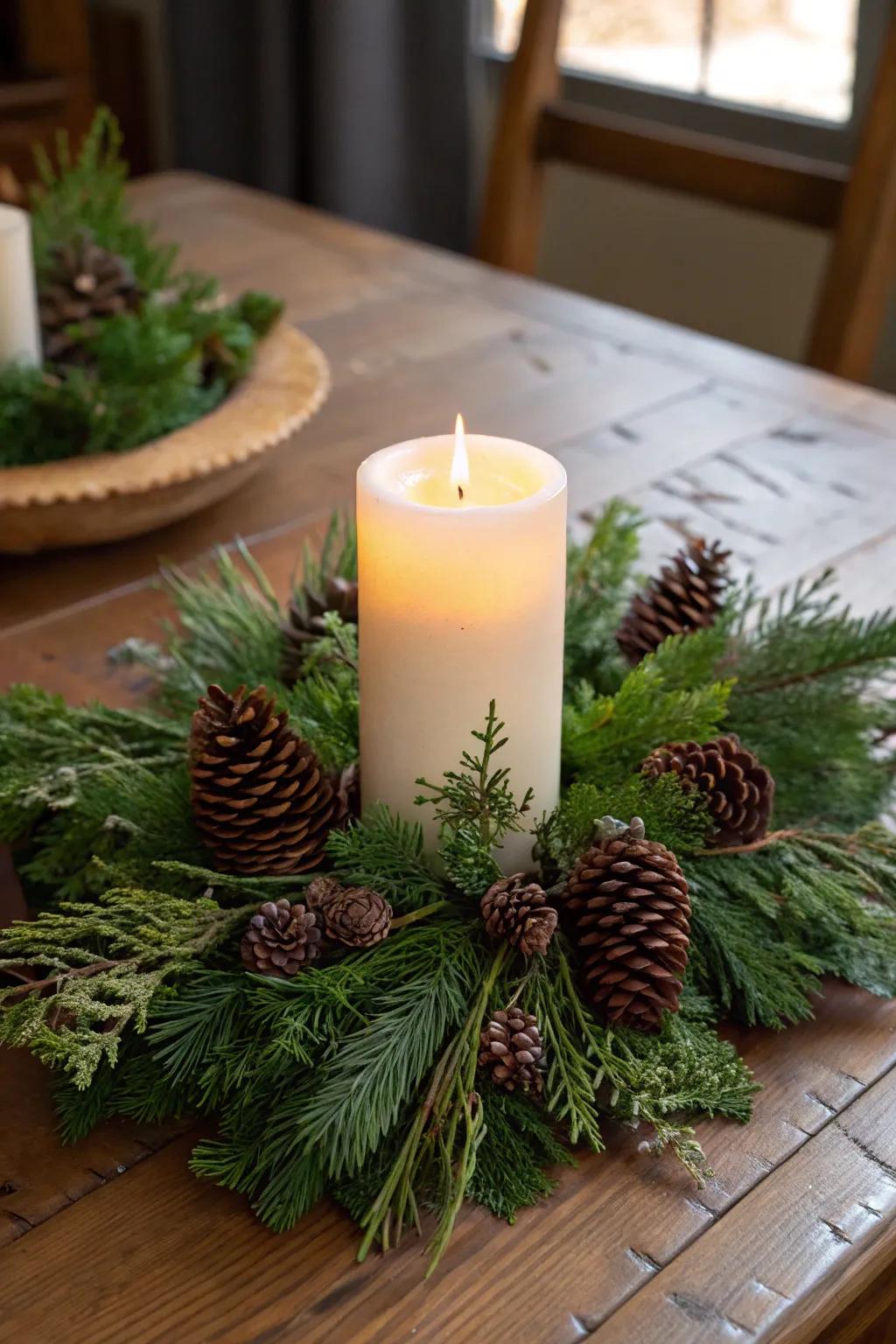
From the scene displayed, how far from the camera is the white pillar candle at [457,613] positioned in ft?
1.46

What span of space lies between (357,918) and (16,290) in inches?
21.4

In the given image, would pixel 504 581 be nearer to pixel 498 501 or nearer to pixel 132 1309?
pixel 498 501

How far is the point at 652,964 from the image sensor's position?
452 mm

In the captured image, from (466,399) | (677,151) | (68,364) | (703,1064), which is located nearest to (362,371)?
(466,399)

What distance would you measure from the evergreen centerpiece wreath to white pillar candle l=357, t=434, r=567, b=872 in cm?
1

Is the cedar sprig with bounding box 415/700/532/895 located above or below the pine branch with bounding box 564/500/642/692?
above

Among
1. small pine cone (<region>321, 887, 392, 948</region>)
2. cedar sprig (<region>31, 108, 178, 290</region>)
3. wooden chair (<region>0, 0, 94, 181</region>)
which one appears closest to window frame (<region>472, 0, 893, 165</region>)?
wooden chair (<region>0, 0, 94, 181</region>)

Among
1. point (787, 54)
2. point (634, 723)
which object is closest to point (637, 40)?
point (787, 54)

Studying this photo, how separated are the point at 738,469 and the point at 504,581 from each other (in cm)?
53

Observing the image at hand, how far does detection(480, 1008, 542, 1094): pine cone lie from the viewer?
44cm

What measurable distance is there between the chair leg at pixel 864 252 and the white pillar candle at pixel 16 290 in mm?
709

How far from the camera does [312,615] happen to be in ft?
2.02

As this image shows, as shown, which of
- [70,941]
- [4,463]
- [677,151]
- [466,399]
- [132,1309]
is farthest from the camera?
[677,151]

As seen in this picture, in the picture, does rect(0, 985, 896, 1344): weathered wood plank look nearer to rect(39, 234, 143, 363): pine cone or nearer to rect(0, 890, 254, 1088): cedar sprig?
rect(0, 890, 254, 1088): cedar sprig
